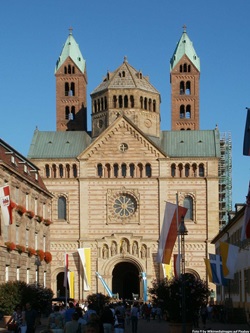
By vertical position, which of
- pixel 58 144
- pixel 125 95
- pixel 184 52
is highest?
pixel 184 52

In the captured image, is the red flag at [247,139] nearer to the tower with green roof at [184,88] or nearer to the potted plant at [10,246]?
the potted plant at [10,246]

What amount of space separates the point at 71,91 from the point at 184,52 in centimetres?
1569

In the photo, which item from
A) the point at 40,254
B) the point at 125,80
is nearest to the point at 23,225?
the point at 40,254

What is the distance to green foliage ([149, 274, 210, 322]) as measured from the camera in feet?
123

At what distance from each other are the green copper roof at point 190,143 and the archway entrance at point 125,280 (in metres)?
14.4

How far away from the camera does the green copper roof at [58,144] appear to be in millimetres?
96062

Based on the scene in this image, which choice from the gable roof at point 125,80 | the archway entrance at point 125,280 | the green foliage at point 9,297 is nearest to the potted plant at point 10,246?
the green foliage at point 9,297

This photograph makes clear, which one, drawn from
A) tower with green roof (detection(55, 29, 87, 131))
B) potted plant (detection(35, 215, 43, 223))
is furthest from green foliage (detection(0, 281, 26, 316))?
tower with green roof (detection(55, 29, 87, 131))

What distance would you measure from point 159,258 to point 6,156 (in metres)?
21.6

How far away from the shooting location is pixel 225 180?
12131 centimetres

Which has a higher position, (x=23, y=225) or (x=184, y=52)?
(x=184, y=52)

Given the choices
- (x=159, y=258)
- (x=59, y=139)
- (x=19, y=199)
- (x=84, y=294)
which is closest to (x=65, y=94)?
(x=59, y=139)

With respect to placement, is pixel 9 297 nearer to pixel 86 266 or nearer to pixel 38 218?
pixel 38 218

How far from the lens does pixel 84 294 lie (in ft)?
298
